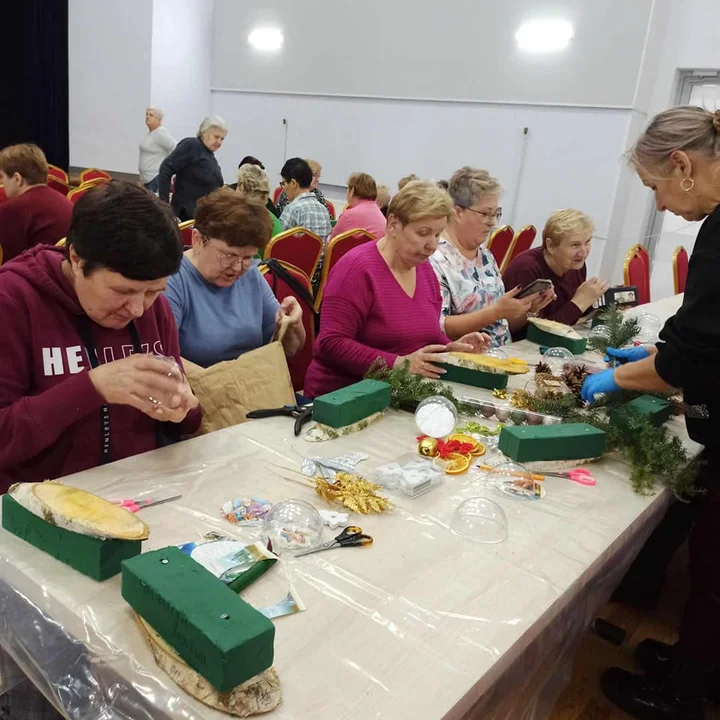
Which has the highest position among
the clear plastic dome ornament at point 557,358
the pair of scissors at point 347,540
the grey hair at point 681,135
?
the grey hair at point 681,135

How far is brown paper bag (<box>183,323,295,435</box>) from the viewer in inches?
67.3

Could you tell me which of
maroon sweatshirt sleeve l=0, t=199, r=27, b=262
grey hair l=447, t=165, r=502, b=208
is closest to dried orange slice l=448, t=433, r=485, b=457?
grey hair l=447, t=165, r=502, b=208

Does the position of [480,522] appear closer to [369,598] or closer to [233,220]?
[369,598]

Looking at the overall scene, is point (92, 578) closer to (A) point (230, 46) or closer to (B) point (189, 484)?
(B) point (189, 484)

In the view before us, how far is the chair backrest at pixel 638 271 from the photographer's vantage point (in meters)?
3.87

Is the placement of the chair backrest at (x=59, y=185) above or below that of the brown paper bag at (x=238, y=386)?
above

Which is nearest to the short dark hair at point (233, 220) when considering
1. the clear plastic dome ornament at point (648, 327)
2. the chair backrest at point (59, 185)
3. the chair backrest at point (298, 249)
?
the chair backrest at point (298, 249)

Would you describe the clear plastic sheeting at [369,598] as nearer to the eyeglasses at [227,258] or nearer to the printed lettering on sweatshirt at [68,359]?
the printed lettering on sweatshirt at [68,359]

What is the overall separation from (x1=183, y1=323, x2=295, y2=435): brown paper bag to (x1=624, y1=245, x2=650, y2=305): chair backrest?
2.70 m

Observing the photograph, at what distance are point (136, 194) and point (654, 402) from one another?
142cm

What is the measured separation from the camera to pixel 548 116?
22.2ft

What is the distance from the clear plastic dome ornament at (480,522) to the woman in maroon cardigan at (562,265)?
77.8 inches

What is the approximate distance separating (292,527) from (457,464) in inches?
19.3

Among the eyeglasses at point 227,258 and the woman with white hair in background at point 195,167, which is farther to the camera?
the woman with white hair in background at point 195,167
